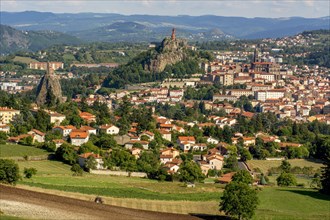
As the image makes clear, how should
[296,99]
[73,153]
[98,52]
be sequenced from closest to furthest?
[73,153] → [296,99] → [98,52]

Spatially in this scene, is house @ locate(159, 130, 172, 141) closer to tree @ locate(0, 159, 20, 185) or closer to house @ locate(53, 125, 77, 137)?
house @ locate(53, 125, 77, 137)

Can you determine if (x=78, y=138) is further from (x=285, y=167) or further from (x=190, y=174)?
(x=285, y=167)

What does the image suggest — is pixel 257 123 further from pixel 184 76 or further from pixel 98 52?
pixel 98 52

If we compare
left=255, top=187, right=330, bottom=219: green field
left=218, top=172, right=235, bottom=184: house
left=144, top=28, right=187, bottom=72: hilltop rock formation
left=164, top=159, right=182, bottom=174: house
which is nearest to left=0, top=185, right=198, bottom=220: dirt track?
left=255, top=187, right=330, bottom=219: green field

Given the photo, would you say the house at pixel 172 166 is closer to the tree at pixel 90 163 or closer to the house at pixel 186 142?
the tree at pixel 90 163

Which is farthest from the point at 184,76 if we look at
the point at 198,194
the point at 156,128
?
the point at 198,194

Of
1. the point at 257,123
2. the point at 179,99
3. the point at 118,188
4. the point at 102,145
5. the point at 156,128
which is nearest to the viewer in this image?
the point at 118,188
